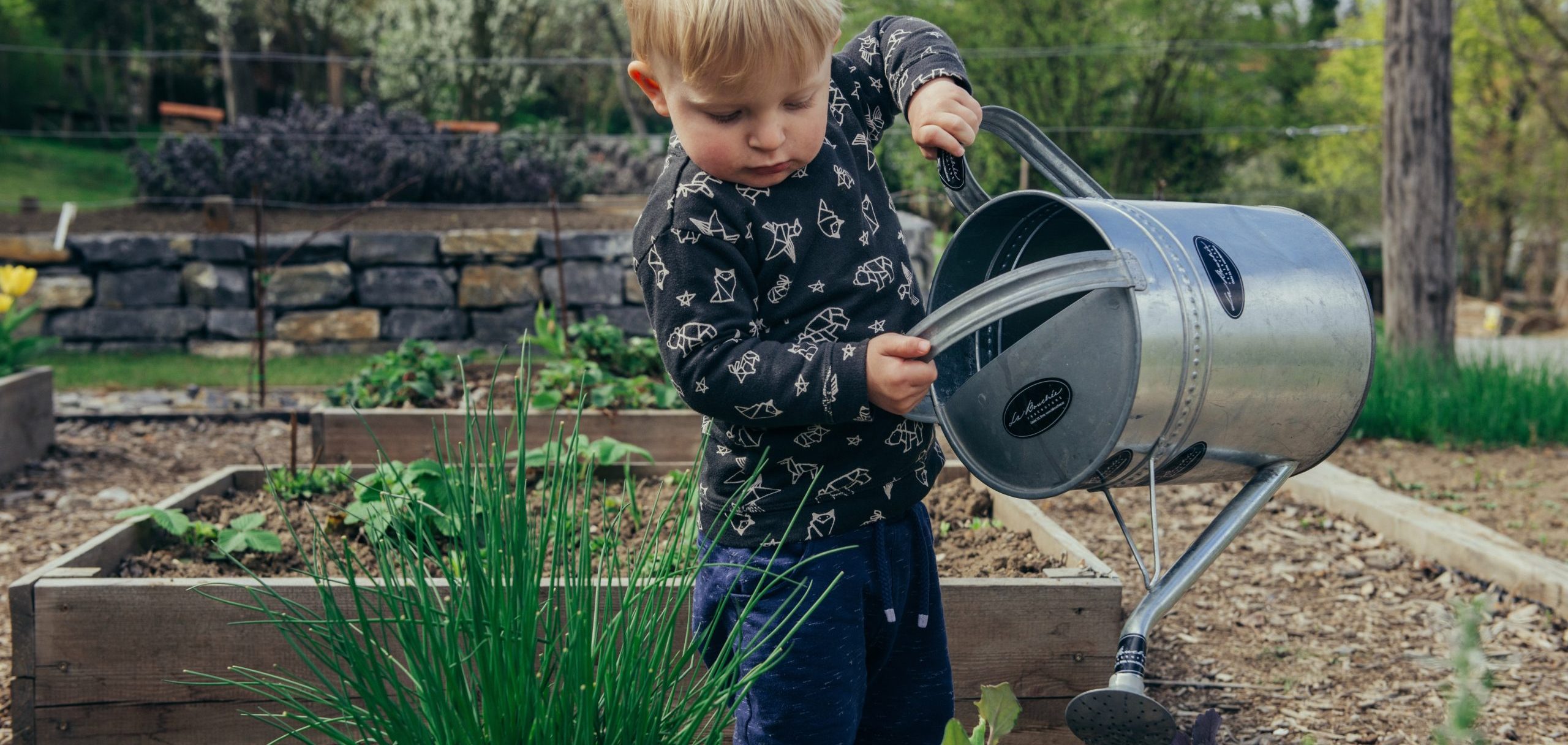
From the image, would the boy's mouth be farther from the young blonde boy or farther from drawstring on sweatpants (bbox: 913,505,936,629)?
drawstring on sweatpants (bbox: 913,505,936,629)

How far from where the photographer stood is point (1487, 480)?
12.8ft

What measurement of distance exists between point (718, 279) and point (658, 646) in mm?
425

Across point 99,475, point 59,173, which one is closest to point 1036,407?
point 99,475

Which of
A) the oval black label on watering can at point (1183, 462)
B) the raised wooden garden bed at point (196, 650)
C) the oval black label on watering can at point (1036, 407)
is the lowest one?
the raised wooden garden bed at point (196, 650)

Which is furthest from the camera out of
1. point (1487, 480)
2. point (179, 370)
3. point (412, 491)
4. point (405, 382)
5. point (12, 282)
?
point (179, 370)

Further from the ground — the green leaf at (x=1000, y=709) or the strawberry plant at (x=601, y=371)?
the strawberry plant at (x=601, y=371)

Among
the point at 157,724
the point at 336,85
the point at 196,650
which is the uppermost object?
the point at 336,85

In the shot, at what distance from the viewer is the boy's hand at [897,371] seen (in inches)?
47.4

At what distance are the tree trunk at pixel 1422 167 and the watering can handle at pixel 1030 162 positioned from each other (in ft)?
15.0

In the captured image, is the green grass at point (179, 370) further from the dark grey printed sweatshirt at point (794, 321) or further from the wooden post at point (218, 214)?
the dark grey printed sweatshirt at point (794, 321)

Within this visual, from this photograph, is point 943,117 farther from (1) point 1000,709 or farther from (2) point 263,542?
(2) point 263,542

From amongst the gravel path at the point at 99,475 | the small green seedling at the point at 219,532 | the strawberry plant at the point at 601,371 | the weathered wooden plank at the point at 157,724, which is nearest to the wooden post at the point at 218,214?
the gravel path at the point at 99,475

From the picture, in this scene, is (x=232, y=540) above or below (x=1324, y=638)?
above

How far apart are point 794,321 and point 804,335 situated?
A: 2 cm
